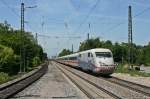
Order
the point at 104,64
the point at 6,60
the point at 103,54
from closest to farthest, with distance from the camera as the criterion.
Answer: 1. the point at 104,64
2. the point at 103,54
3. the point at 6,60

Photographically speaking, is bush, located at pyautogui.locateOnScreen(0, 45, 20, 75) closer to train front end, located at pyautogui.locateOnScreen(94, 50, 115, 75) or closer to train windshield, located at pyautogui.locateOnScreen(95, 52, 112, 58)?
train windshield, located at pyautogui.locateOnScreen(95, 52, 112, 58)

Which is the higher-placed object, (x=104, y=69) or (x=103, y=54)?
(x=103, y=54)

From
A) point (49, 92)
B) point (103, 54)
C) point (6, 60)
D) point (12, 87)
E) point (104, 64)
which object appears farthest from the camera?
point (6, 60)

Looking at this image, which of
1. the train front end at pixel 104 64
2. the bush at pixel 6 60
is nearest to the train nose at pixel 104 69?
the train front end at pixel 104 64

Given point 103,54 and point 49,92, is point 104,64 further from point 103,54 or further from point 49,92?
point 49,92

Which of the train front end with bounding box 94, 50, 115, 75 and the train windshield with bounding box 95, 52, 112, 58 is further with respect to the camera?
the train windshield with bounding box 95, 52, 112, 58

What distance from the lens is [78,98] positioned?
20.3 metres

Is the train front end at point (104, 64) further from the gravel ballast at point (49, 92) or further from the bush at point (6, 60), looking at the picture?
the bush at point (6, 60)

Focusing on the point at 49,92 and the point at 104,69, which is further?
the point at 104,69

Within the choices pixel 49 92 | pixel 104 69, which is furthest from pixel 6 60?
pixel 49 92

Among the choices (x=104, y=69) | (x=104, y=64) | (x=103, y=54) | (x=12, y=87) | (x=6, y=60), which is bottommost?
(x=12, y=87)

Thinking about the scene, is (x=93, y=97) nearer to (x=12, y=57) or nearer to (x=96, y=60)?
(x=96, y=60)

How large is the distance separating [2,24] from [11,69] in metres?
35.3

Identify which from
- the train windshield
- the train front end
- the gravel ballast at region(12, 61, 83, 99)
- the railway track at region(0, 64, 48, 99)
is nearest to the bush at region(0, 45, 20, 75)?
the train windshield
